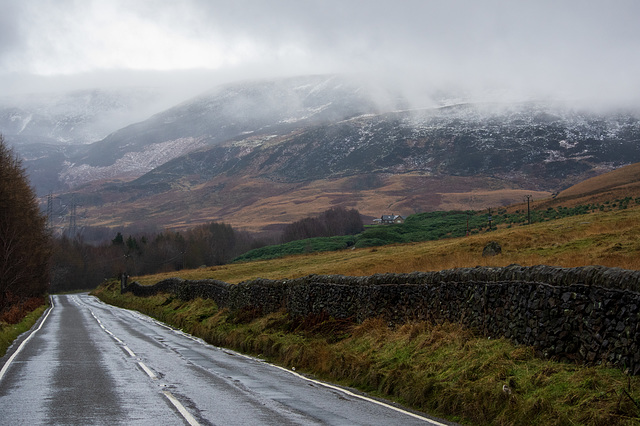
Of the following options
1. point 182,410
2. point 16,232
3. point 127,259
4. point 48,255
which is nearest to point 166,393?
point 182,410

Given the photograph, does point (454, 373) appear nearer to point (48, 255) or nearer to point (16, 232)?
point (16, 232)

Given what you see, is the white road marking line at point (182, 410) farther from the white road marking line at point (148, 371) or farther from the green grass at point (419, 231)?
the green grass at point (419, 231)

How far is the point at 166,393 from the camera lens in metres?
14.9

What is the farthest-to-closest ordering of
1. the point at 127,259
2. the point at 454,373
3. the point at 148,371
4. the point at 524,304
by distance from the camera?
the point at 127,259
the point at 148,371
the point at 524,304
the point at 454,373

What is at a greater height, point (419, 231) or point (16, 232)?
point (419, 231)

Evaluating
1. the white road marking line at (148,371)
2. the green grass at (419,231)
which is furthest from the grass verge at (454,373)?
the green grass at (419,231)

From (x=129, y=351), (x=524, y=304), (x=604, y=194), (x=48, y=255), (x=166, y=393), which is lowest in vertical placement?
(x=129, y=351)

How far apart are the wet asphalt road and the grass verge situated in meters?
0.86

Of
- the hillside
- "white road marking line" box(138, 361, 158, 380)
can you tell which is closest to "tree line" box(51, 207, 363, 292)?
the hillside

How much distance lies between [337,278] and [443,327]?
26.5ft

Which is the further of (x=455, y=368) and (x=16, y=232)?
Answer: (x=16, y=232)

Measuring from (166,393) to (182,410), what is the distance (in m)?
2.33

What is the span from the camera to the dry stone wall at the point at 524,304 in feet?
39.2

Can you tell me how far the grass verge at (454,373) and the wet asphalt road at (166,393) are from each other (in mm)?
861
